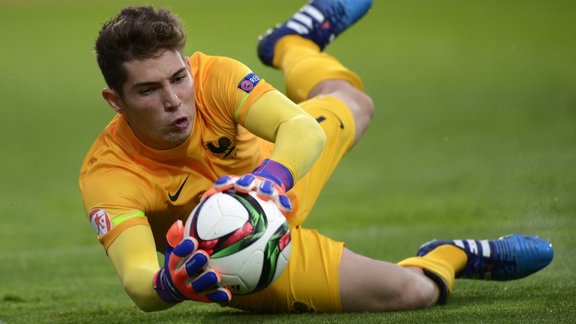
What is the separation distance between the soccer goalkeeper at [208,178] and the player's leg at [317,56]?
0.38m

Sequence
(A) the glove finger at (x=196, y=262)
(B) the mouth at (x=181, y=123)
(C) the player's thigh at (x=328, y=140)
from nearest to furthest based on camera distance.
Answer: (A) the glove finger at (x=196, y=262), (B) the mouth at (x=181, y=123), (C) the player's thigh at (x=328, y=140)

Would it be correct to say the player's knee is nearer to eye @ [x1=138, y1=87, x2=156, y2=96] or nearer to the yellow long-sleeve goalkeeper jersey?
the yellow long-sleeve goalkeeper jersey

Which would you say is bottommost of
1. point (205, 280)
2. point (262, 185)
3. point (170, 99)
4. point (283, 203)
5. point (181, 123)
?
point (205, 280)

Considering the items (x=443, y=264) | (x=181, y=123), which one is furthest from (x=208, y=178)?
(x=443, y=264)

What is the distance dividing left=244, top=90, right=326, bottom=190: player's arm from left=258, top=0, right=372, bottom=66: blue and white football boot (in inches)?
101

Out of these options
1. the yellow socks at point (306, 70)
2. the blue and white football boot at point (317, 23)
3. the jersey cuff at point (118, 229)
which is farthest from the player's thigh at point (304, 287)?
the blue and white football boot at point (317, 23)

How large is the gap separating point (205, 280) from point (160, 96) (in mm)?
1135

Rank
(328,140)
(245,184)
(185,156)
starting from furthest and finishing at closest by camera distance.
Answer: (328,140) < (185,156) < (245,184)

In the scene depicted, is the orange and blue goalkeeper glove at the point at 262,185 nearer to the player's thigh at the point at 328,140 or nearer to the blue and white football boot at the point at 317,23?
the player's thigh at the point at 328,140

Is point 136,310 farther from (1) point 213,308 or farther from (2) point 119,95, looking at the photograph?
(2) point 119,95

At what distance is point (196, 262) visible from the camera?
428 cm

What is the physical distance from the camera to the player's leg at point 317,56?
6.91 metres

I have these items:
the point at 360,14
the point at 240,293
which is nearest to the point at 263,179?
the point at 240,293

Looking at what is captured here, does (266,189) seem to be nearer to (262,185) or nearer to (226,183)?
(262,185)
